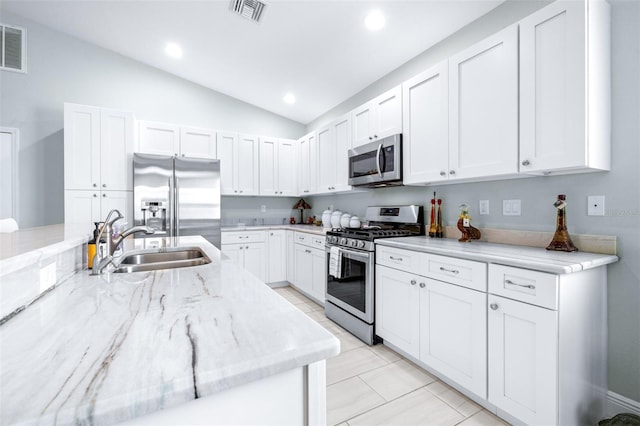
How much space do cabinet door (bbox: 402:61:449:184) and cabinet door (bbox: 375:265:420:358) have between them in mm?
870

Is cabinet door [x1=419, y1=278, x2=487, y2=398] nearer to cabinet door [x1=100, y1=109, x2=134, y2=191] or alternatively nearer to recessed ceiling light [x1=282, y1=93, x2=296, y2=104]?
recessed ceiling light [x1=282, y1=93, x2=296, y2=104]

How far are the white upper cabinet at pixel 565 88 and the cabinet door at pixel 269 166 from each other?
136 inches

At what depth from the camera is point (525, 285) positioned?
147 centimetres

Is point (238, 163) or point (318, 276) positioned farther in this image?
point (238, 163)

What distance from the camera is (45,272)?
939mm

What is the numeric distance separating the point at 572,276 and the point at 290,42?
10.2 feet

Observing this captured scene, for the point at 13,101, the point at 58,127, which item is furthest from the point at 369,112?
the point at 13,101

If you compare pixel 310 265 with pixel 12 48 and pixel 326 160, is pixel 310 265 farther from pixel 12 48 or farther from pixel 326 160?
pixel 12 48

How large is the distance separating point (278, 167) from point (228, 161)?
2.63 ft

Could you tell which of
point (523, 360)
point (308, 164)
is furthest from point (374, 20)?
point (523, 360)

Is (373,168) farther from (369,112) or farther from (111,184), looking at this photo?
(111,184)

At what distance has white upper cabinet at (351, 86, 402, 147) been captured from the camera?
2.73m

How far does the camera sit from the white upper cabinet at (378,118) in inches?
107

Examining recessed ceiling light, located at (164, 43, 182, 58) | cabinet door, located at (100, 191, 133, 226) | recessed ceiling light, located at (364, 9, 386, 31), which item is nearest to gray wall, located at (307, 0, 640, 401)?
recessed ceiling light, located at (364, 9, 386, 31)
